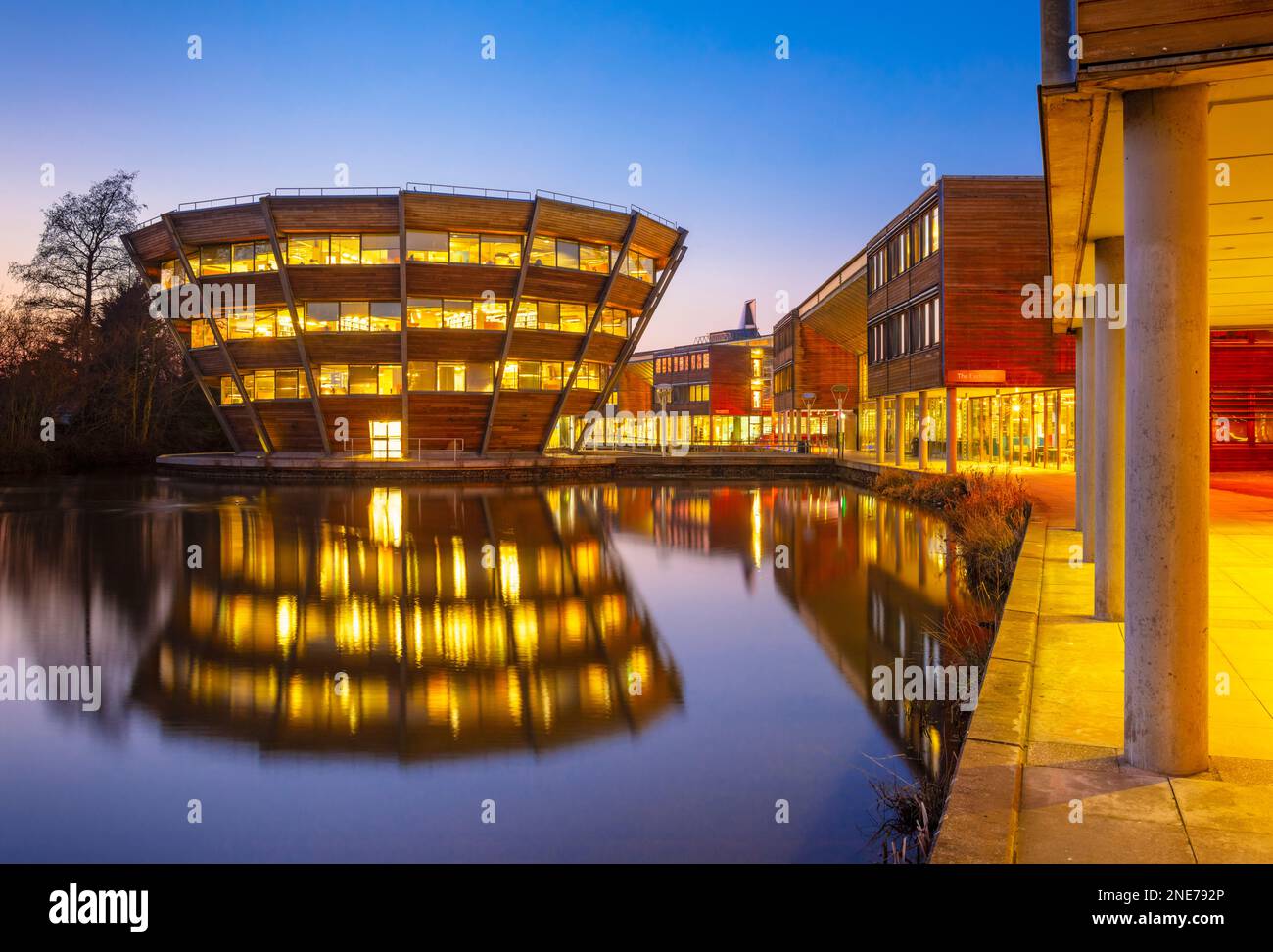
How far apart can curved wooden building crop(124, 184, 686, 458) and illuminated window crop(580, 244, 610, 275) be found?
0.22 ft

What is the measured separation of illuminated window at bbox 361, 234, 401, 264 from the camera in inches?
1569

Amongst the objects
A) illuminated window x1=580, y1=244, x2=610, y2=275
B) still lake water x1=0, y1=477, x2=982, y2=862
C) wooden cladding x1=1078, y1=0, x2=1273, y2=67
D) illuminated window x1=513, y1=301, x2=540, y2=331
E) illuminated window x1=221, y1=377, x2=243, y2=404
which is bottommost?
still lake water x1=0, y1=477, x2=982, y2=862

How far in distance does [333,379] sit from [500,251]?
9.48m

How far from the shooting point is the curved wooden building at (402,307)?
129 feet

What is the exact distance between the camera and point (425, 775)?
743cm

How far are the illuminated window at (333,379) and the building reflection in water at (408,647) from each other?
20337 millimetres

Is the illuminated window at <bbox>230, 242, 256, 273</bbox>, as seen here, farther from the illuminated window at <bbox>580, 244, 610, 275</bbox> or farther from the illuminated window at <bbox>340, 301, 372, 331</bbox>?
the illuminated window at <bbox>580, 244, 610, 275</bbox>

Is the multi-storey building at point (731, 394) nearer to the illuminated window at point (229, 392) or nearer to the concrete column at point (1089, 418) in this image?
the illuminated window at point (229, 392)

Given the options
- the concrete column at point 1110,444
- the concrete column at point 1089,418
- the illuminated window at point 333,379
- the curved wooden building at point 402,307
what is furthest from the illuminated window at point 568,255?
the concrete column at point 1110,444

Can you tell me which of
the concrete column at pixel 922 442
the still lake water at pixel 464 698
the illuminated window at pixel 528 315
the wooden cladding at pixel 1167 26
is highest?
the illuminated window at pixel 528 315

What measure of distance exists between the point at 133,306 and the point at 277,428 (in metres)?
22.4

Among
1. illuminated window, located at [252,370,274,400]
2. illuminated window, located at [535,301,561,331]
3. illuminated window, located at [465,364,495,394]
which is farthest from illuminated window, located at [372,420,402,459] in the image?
illuminated window, located at [535,301,561,331]
